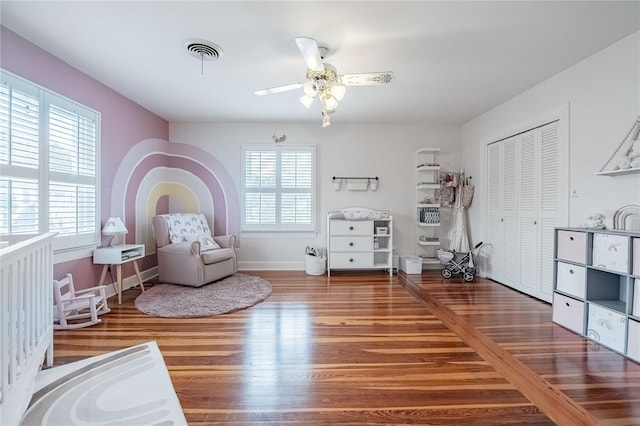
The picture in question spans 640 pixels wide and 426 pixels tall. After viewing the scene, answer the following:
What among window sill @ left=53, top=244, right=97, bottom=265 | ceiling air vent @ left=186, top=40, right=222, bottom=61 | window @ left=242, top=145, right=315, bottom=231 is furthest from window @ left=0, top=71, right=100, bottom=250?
window @ left=242, top=145, right=315, bottom=231

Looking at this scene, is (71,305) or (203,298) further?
(203,298)

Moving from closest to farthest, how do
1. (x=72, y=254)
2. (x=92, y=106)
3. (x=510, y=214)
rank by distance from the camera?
(x=72, y=254)
(x=92, y=106)
(x=510, y=214)

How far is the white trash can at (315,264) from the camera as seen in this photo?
4.41 m

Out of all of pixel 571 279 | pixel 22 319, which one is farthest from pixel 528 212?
pixel 22 319

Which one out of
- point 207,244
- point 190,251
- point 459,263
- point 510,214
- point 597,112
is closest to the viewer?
point 597,112

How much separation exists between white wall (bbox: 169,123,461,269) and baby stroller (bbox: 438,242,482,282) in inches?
27.6

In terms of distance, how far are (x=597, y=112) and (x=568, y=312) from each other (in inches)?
74.0

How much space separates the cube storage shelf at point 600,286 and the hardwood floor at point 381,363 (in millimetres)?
130

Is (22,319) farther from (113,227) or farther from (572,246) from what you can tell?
(572,246)

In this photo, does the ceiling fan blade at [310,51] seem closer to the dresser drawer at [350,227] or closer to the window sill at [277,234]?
the dresser drawer at [350,227]

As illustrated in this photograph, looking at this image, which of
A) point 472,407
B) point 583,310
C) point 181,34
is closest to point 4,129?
point 181,34

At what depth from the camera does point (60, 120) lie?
8.77 feet

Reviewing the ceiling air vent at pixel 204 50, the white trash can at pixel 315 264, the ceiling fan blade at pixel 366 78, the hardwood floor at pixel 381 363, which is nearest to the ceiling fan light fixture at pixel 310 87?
the ceiling fan blade at pixel 366 78

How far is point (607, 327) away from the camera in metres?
2.13
